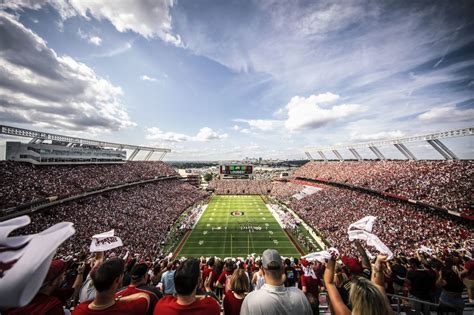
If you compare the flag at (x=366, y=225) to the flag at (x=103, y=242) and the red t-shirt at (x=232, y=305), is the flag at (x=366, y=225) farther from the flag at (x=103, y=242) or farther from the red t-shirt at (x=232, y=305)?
the flag at (x=103, y=242)

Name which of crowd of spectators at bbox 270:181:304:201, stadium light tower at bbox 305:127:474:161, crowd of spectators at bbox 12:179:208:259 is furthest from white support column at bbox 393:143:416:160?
crowd of spectators at bbox 12:179:208:259

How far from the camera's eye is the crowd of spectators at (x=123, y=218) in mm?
18422

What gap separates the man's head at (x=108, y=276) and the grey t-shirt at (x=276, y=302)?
1.48 m

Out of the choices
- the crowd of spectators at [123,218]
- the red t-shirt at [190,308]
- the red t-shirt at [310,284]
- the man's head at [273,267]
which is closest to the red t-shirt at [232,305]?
the red t-shirt at [190,308]

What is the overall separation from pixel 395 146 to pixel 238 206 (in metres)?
33.7

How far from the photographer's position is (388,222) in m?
21.7

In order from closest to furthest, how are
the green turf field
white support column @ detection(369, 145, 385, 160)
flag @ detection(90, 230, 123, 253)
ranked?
flag @ detection(90, 230, 123, 253)
the green turf field
white support column @ detection(369, 145, 385, 160)

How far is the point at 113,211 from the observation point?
26031mm

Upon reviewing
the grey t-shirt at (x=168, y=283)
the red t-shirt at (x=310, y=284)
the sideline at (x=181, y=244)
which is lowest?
the sideline at (x=181, y=244)

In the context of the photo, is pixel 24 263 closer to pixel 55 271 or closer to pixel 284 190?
pixel 55 271

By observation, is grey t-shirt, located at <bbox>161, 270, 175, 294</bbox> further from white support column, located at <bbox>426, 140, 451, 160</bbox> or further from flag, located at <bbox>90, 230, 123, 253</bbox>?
white support column, located at <bbox>426, 140, 451, 160</bbox>

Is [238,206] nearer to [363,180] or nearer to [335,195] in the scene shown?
[335,195]

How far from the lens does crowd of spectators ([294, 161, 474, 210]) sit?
65.5ft

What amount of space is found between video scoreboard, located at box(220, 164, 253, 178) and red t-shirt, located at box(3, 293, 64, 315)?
61873 mm
